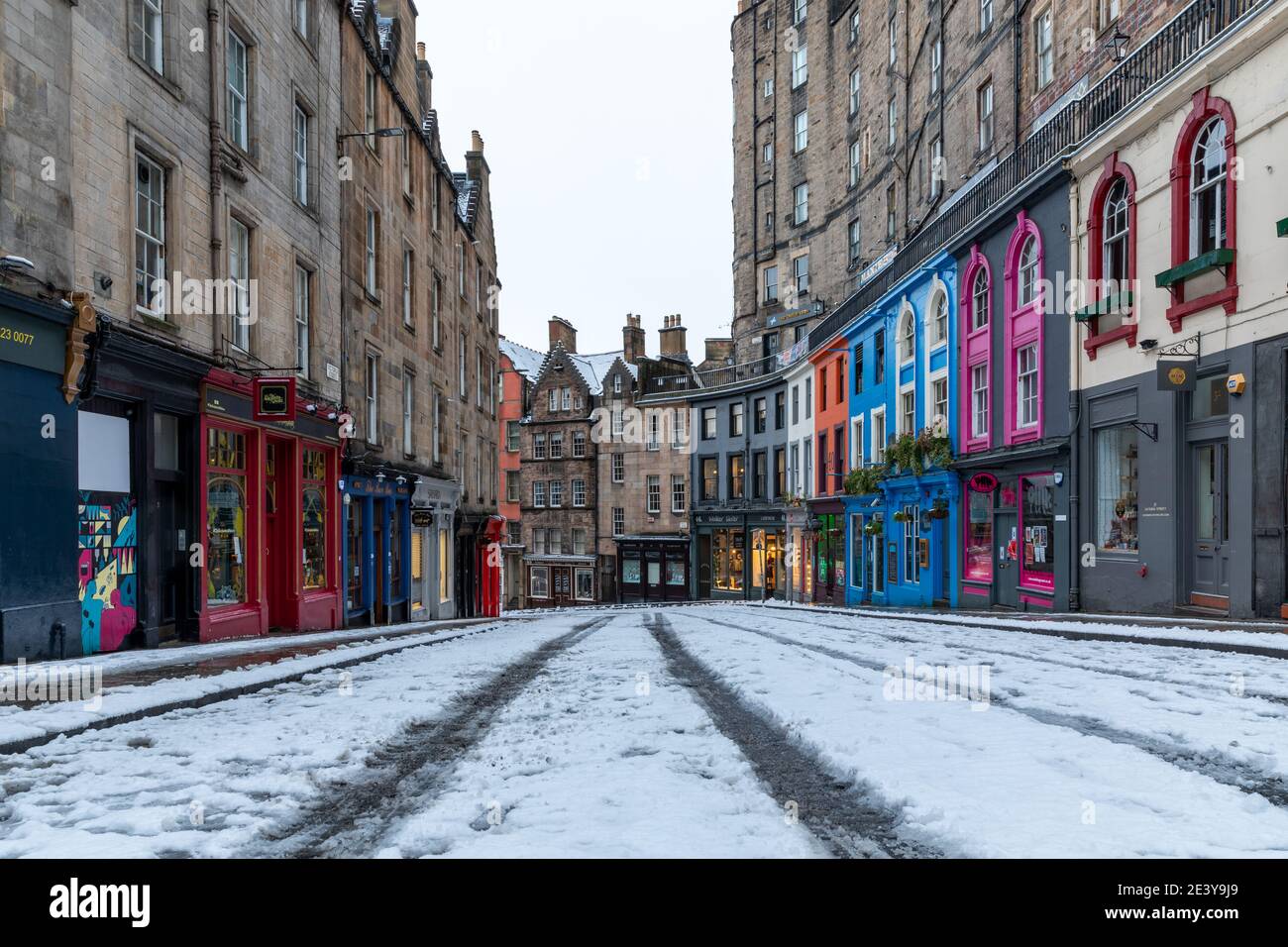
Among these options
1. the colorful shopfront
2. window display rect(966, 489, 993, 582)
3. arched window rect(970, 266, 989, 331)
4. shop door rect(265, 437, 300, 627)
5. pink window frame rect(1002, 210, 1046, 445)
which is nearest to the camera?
shop door rect(265, 437, 300, 627)

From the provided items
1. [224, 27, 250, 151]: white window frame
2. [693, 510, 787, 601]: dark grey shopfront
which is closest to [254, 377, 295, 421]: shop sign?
[224, 27, 250, 151]: white window frame

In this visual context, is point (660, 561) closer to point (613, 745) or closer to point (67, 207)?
point (67, 207)

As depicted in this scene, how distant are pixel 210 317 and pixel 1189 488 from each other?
15.4m

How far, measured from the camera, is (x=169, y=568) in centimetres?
1031

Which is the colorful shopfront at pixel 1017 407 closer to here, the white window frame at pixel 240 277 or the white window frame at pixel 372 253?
the white window frame at pixel 372 253

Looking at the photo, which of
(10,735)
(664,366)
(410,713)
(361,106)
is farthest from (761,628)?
(664,366)

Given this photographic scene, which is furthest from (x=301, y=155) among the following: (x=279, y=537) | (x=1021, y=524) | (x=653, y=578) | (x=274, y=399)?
(x=653, y=578)

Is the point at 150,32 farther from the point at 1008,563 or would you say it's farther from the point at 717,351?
the point at 717,351

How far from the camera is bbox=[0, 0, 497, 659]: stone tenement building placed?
7.92 m

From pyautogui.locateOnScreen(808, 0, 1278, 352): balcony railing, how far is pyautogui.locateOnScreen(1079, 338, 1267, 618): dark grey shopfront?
16.4 feet

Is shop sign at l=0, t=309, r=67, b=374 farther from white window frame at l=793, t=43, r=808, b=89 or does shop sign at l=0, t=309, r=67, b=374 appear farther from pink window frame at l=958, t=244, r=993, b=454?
white window frame at l=793, t=43, r=808, b=89

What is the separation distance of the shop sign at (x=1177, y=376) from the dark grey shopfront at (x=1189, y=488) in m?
0.03

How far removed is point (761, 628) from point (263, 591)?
826 cm

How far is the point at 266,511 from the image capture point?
13.1 metres
